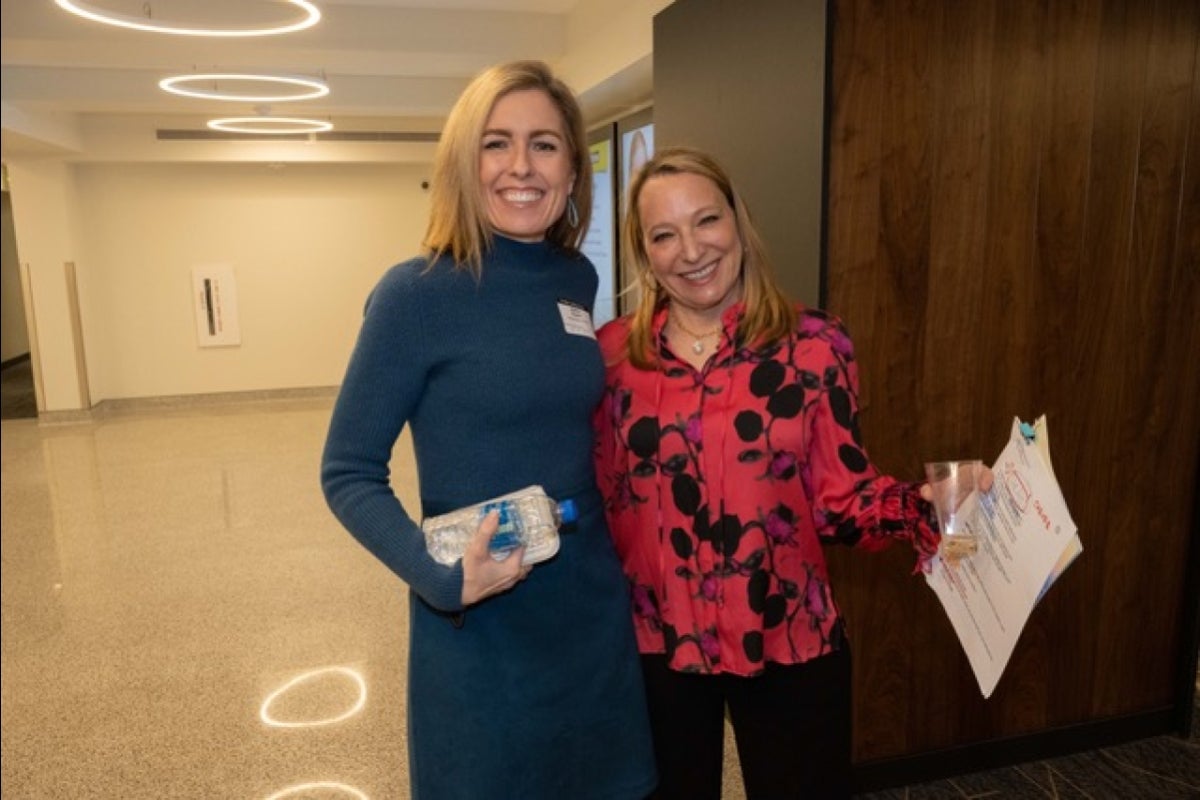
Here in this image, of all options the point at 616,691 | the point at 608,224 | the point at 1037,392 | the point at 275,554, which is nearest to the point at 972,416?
the point at 1037,392

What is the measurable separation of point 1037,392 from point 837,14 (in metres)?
1.28

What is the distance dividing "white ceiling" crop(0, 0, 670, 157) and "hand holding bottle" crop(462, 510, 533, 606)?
12.0ft

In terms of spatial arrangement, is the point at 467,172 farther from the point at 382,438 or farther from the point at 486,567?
the point at 486,567

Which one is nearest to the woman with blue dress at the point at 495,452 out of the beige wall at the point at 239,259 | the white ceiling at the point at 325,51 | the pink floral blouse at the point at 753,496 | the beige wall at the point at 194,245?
the pink floral blouse at the point at 753,496

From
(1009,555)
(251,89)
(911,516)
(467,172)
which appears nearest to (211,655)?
(467,172)

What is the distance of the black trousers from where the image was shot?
5.57ft

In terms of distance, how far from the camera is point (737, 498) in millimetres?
1650

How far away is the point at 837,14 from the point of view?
2.38 m

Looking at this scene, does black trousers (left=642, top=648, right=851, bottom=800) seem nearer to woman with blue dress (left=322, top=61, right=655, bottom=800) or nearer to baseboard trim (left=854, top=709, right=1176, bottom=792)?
woman with blue dress (left=322, top=61, right=655, bottom=800)

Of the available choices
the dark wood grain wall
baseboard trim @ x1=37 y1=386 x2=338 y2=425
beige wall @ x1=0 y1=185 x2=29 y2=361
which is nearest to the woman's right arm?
the dark wood grain wall

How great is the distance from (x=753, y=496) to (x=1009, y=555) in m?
0.45

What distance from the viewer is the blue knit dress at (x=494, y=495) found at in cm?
138

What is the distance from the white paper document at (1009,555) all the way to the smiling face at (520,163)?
2.98ft

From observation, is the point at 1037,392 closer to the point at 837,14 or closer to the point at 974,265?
the point at 974,265
